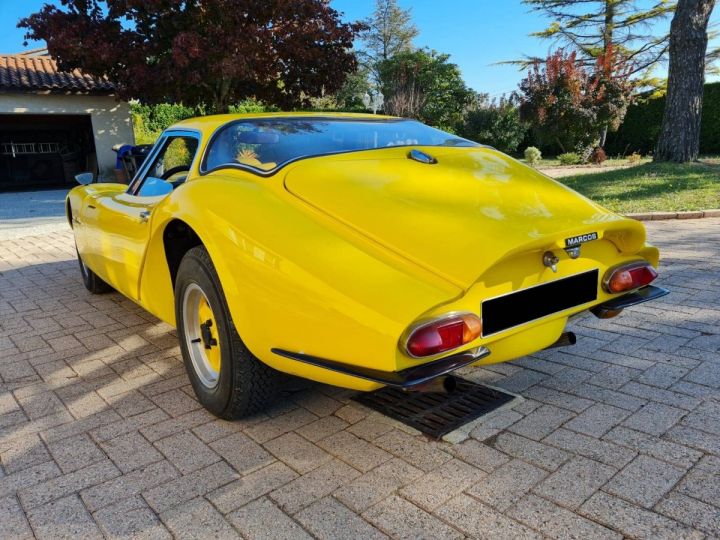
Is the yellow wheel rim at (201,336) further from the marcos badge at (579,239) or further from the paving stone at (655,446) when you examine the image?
the paving stone at (655,446)

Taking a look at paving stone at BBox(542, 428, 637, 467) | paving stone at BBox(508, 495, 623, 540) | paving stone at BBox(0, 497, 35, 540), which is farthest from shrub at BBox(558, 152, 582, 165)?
paving stone at BBox(0, 497, 35, 540)

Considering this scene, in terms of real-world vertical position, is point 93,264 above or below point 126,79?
below

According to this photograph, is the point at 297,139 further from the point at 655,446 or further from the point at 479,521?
the point at 655,446

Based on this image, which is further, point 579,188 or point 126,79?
point 126,79

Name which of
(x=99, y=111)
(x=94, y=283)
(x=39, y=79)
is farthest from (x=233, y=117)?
(x=39, y=79)

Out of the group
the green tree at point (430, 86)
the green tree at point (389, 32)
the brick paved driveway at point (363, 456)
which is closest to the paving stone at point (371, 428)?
the brick paved driveway at point (363, 456)

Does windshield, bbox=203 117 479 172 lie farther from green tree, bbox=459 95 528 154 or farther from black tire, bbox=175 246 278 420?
green tree, bbox=459 95 528 154

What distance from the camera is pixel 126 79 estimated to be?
12359 mm

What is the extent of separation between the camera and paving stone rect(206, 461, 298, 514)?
1.94 meters

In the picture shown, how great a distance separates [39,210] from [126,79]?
3546 mm

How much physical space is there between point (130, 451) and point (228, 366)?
0.55 meters

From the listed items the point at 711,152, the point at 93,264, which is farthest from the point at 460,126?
the point at 93,264

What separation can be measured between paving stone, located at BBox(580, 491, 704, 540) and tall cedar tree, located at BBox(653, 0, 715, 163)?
11.5m

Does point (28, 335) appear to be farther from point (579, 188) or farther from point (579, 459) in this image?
point (579, 188)
